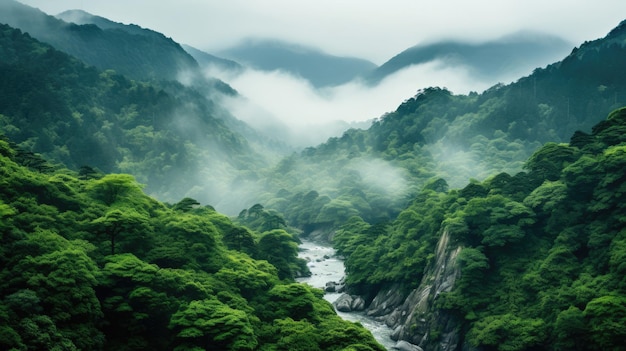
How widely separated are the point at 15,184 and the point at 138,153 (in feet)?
496

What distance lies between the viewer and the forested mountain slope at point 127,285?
1091 inches

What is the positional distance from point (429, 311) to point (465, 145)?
112850 millimetres

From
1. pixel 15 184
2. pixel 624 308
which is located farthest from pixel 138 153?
pixel 624 308

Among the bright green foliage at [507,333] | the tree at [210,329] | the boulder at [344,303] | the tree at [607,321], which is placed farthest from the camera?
the boulder at [344,303]

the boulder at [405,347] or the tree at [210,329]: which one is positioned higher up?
the tree at [210,329]

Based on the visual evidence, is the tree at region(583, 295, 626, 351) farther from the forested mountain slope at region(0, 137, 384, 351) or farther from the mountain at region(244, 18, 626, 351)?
the forested mountain slope at region(0, 137, 384, 351)

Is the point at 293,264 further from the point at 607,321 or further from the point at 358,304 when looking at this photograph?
the point at 607,321

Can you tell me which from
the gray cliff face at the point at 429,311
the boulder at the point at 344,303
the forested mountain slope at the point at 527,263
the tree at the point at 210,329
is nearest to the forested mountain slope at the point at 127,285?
the tree at the point at 210,329

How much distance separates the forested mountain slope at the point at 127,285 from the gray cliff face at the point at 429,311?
12.8 m

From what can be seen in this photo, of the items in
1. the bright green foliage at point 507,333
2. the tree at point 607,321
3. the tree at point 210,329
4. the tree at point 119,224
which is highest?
the tree at point 119,224

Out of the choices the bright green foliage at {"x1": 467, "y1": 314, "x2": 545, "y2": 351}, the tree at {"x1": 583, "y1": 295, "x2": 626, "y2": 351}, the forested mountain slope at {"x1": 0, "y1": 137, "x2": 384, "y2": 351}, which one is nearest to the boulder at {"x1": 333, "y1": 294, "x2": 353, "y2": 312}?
the forested mountain slope at {"x1": 0, "y1": 137, "x2": 384, "y2": 351}

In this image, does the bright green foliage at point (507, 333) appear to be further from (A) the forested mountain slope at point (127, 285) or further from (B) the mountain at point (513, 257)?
(A) the forested mountain slope at point (127, 285)

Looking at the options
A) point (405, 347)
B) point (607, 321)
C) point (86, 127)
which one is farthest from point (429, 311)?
point (86, 127)

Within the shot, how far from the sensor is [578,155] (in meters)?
55.6
